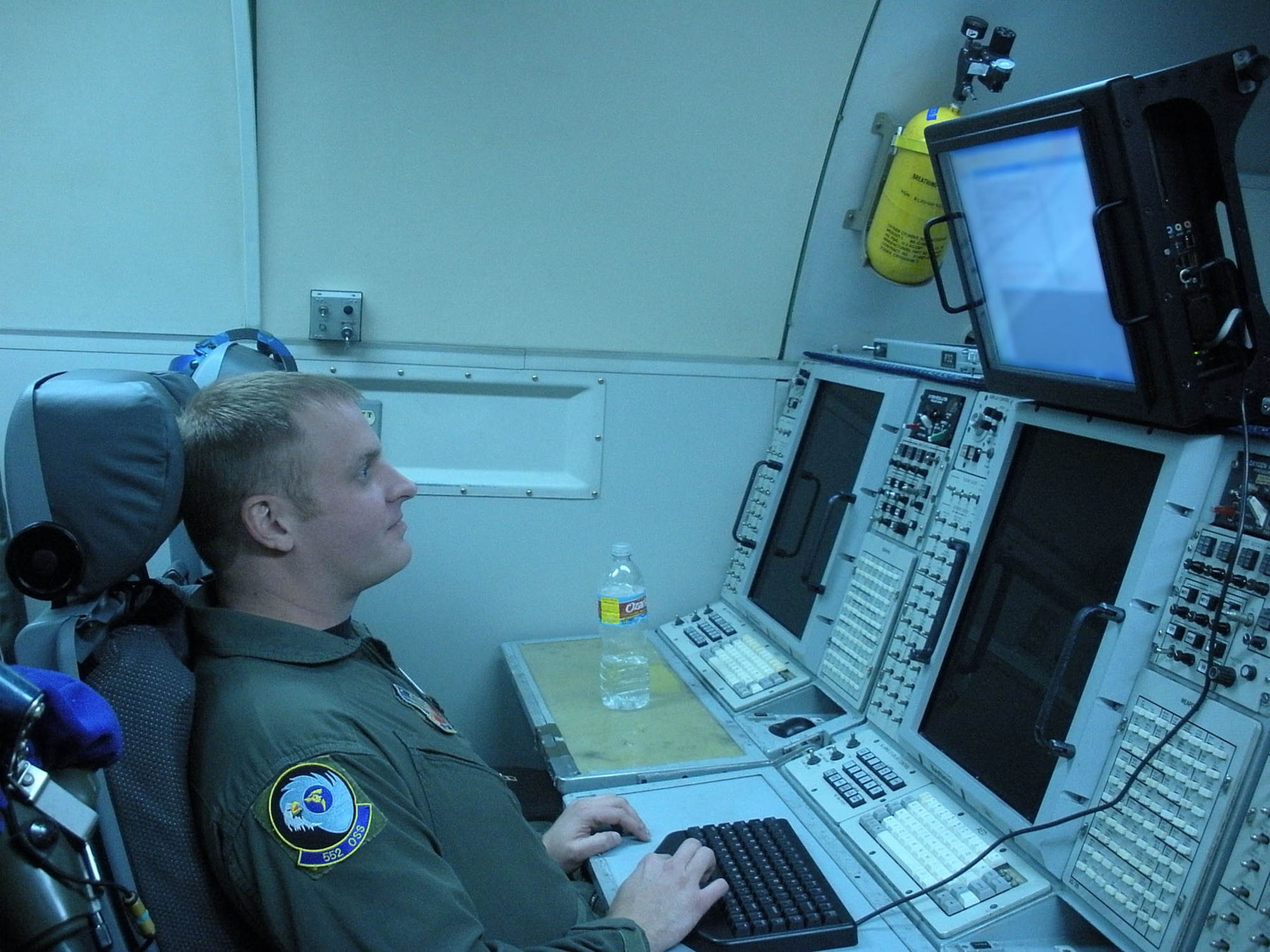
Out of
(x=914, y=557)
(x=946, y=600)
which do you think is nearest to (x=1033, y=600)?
(x=946, y=600)

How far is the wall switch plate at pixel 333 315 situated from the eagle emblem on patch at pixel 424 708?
4.34ft

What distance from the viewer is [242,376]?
151 centimetres

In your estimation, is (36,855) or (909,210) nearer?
(36,855)

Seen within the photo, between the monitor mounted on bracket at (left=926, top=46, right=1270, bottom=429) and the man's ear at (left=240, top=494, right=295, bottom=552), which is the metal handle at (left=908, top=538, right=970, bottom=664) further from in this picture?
the man's ear at (left=240, top=494, right=295, bottom=552)

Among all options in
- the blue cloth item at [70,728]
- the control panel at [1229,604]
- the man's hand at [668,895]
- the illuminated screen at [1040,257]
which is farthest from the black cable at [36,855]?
the illuminated screen at [1040,257]

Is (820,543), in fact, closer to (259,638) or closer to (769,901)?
(769,901)

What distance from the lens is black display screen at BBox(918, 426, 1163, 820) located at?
161 cm

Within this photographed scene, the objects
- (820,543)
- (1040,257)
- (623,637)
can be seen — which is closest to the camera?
Answer: (1040,257)

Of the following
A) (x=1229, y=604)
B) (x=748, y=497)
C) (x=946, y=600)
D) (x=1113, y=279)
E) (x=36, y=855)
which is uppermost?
(x=1113, y=279)

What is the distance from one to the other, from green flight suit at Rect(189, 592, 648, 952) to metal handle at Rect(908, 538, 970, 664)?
0.81m

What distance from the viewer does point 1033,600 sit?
1767 millimetres

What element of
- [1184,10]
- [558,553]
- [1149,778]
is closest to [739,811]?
[1149,778]

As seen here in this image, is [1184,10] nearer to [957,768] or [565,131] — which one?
[565,131]

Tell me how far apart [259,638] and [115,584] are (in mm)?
204
